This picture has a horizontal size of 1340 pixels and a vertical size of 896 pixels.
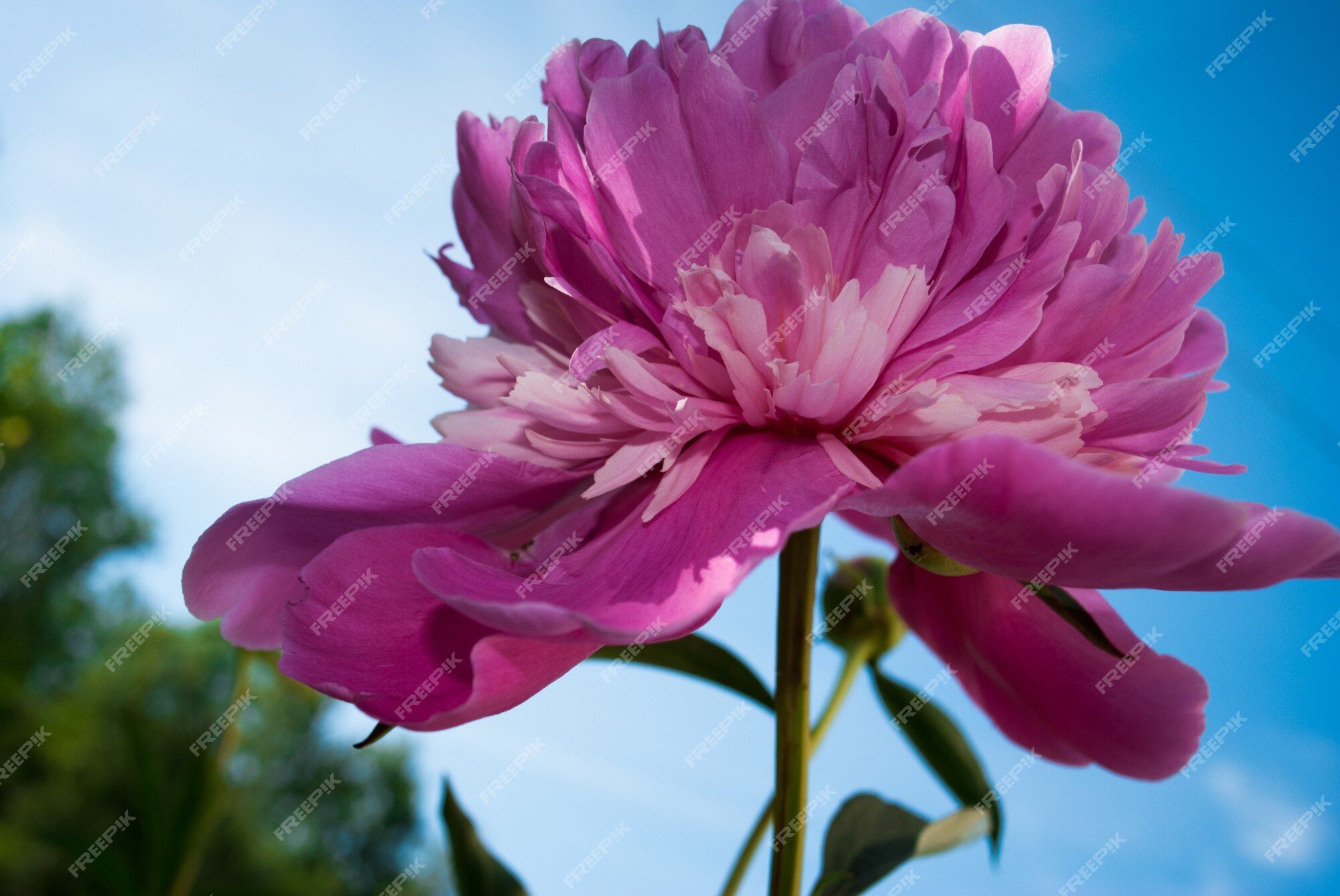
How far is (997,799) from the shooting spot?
0.90 metres

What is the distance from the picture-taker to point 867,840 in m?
0.75

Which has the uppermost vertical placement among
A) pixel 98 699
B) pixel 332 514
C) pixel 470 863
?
pixel 332 514

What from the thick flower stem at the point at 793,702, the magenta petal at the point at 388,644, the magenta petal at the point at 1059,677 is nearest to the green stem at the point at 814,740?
the thick flower stem at the point at 793,702

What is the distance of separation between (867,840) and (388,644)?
44cm

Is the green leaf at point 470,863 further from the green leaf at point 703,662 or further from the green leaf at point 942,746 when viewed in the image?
the green leaf at point 942,746

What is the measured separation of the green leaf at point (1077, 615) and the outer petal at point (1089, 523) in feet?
0.39

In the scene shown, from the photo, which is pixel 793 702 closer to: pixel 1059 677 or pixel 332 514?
pixel 1059 677

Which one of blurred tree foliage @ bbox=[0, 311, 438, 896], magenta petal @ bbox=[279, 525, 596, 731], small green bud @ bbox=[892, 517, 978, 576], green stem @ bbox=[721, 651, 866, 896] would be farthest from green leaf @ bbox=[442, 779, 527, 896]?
blurred tree foliage @ bbox=[0, 311, 438, 896]

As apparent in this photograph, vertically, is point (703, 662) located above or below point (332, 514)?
below

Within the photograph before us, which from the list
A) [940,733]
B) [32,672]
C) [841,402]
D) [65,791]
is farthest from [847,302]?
[32,672]

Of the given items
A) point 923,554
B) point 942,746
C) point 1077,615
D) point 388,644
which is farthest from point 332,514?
point 942,746

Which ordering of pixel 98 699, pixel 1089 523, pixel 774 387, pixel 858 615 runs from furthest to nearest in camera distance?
pixel 98 699
pixel 858 615
pixel 774 387
pixel 1089 523

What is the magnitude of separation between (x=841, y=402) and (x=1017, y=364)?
0.12 meters

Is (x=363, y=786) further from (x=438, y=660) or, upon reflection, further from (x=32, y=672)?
(x=438, y=660)
